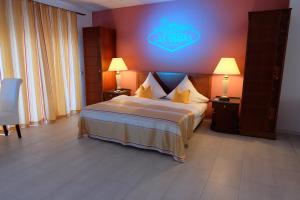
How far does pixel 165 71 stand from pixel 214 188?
10.6 ft

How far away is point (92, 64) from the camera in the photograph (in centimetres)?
526

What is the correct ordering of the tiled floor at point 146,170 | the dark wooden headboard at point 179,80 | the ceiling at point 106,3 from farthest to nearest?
the ceiling at point 106,3, the dark wooden headboard at point 179,80, the tiled floor at point 146,170

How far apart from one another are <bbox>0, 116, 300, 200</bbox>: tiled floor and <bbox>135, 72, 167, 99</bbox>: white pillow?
1413mm

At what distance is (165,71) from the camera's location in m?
5.06

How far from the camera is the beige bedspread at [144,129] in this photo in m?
2.98

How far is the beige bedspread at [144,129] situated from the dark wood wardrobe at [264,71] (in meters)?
1.12

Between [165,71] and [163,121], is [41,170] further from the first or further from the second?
[165,71]

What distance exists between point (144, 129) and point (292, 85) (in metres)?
2.84

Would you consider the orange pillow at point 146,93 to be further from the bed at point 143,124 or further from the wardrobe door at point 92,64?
the wardrobe door at point 92,64

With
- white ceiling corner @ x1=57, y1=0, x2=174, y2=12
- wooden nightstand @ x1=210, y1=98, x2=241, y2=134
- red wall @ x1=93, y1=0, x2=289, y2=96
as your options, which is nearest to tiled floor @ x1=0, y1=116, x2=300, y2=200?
wooden nightstand @ x1=210, y1=98, x2=241, y2=134

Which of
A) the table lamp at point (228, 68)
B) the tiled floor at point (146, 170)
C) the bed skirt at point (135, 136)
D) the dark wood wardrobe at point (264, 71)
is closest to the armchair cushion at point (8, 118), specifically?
the tiled floor at point (146, 170)

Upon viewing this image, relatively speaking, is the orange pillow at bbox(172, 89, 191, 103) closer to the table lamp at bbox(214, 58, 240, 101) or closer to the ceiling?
the table lamp at bbox(214, 58, 240, 101)

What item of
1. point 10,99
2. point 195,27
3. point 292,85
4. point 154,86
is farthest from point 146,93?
point 292,85

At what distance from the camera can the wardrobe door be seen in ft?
16.8
